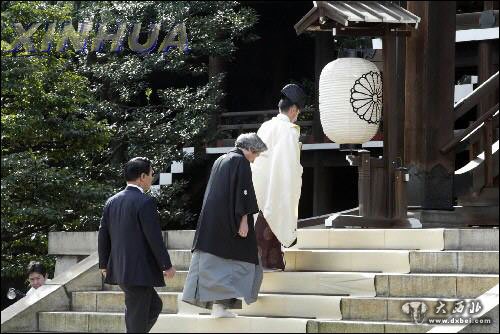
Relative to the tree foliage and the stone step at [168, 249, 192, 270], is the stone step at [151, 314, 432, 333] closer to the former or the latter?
the stone step at [168, 249, 192, 270]

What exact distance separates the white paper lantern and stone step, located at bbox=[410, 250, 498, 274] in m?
2.11

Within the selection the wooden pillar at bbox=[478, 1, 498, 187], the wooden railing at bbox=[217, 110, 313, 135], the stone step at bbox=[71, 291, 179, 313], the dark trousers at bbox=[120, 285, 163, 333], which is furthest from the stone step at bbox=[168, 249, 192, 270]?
the wooden railing at bbox=[217, 110, 313, 135]

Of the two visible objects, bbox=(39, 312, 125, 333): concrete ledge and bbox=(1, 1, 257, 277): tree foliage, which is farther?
bbox=(1, 1, 257, 277): tree foliage

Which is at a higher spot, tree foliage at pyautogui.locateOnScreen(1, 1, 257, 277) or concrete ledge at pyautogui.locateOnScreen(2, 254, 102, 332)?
tree foliage at pyautogui.locateOnScreen(1, 1, 257, 277)

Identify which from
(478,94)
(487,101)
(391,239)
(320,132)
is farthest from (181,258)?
(320,132)

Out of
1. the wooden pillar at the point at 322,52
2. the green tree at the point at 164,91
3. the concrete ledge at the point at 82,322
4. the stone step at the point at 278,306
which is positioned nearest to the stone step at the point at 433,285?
the stone step at the point at 278,306

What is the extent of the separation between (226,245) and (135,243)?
2.66ft

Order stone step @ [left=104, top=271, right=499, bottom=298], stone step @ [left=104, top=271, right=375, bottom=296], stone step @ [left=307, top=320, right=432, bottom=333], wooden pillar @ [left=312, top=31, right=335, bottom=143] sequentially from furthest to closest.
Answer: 1. wooden pillar @ [left=312, top=31, right=335, bottom=143]
2. stone step @ [left=104, top=271, right=375, bottom=296]
3. stone step @ [left=104, top=271, right=499, bottom=298]
4. stone step @ [left=307, top=320, right=432, bottom=333]

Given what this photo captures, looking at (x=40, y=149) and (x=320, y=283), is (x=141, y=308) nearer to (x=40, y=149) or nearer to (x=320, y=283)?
(x=320, y=283)

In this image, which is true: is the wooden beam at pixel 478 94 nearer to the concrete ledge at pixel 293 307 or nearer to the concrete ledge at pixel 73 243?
the concrete ledge at pixel 293 307

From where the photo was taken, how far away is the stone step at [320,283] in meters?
9.26

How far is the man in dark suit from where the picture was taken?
849 cm

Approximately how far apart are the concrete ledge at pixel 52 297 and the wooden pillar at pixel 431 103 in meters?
3.67

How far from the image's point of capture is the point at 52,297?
1047 centimetres
